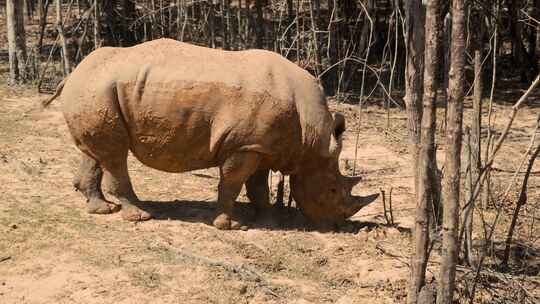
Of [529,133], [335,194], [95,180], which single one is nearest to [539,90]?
[529,133]

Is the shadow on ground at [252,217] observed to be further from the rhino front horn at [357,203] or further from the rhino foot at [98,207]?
the rhino foot at [98,207]

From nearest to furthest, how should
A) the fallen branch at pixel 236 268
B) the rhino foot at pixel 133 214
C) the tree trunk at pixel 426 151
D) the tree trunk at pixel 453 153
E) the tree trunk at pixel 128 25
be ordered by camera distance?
the tree trunk at pixel 453 153 < the tree trunk at pixel 426 151 < the fallen branch at pixel 236 268 < the rhino foot at pixel 133 214 < the tree trunk at pixel 128 25

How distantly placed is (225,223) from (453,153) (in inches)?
125

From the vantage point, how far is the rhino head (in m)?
7.59

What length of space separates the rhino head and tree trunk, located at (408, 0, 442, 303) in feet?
6.89

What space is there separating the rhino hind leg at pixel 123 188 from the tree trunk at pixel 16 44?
7.62 metres

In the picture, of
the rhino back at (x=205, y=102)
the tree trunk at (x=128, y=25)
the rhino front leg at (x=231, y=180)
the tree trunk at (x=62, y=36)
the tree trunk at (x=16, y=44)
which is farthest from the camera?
the tree trunk at (x=128, y=25)

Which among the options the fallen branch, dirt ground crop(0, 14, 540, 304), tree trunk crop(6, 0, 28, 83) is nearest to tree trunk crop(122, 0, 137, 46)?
tree trunk crop(6, 0, 28, 83)

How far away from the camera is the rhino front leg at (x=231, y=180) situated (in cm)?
730

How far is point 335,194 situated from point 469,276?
182 cm

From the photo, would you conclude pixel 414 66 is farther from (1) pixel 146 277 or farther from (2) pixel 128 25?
(2) pixel 128 25

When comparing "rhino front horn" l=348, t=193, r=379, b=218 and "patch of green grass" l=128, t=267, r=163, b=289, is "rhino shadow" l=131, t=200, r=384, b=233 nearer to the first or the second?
"rhino front horn" l=348, t=193, r=379, b=218

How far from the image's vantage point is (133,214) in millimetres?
7664

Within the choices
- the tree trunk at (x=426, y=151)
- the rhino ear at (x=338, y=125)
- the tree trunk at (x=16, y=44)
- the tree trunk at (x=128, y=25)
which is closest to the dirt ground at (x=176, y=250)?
the tree trunk at (x=426, y=151)
